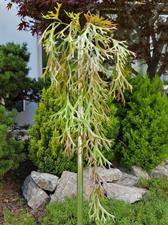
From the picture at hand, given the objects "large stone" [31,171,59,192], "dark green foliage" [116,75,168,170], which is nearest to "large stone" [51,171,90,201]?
"large stone" [31,171,59,192]

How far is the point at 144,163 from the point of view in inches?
173

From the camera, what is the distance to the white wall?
20.8 ft

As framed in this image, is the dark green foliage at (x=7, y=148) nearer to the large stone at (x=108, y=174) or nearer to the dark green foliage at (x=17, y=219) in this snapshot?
the dark green foliage at (x=17, y=219)

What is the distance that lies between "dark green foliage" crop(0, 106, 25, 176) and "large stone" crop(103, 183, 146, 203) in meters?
0.92

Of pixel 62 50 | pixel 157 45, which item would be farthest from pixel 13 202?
pixel 157 45

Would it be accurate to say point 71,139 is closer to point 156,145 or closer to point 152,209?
point 152,209

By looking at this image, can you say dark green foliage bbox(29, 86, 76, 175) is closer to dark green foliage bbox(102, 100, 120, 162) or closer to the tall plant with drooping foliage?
dark green foliage bbox(102, 100, 120, 162)

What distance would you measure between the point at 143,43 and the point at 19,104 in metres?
2.19

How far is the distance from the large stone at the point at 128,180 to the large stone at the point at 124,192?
245mm

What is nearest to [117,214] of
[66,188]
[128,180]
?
[66,188]

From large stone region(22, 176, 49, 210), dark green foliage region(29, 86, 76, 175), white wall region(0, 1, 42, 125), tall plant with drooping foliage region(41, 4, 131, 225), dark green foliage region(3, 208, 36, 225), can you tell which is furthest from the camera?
white wall region(0, 1, 42, 125)

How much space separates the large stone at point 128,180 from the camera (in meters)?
4.18

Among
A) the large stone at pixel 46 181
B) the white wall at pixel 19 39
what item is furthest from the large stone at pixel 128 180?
the white wall at pixel 19 39

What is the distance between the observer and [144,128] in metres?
4.29
